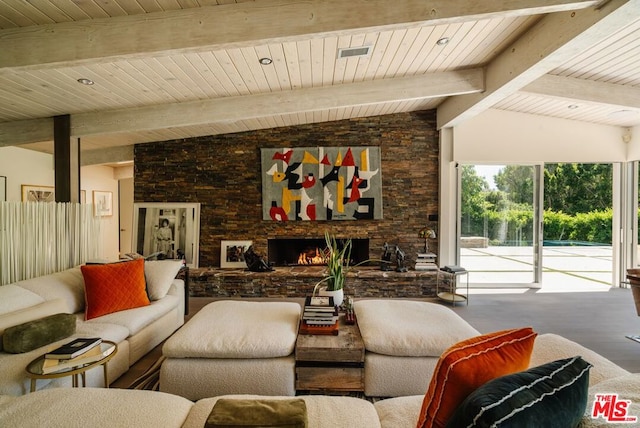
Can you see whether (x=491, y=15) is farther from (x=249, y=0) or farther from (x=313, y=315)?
(x=313, y=315)

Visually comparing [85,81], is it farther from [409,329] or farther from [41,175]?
[41,175]

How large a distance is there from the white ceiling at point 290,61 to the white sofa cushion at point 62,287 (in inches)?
64.9

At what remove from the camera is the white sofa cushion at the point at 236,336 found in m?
2.04

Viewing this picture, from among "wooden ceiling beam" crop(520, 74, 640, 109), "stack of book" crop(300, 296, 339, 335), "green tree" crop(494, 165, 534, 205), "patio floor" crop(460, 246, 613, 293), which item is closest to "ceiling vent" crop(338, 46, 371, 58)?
"wooden ceiling beam" crop(520, 74, 640, 109)

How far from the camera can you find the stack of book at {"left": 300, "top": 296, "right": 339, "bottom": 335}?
7.46 feet

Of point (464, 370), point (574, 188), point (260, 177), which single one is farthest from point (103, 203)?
point (574, 188)

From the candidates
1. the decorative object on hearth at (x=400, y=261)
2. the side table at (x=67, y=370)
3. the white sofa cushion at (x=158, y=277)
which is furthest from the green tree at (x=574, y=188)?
the side table at (x=67, y=370)

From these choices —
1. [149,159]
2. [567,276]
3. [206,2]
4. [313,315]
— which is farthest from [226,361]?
[567,276]

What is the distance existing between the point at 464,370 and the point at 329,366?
1252 mm

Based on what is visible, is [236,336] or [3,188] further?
[3,188]

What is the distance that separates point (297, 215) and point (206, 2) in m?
3.43

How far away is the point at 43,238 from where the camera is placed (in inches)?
126

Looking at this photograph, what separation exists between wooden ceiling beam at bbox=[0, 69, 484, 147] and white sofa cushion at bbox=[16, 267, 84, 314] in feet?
5.70

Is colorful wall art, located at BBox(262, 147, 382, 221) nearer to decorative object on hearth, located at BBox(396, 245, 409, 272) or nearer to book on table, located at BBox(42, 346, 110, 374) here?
decorative object on hearth, located at BBox(396, 245, 409, 272)
